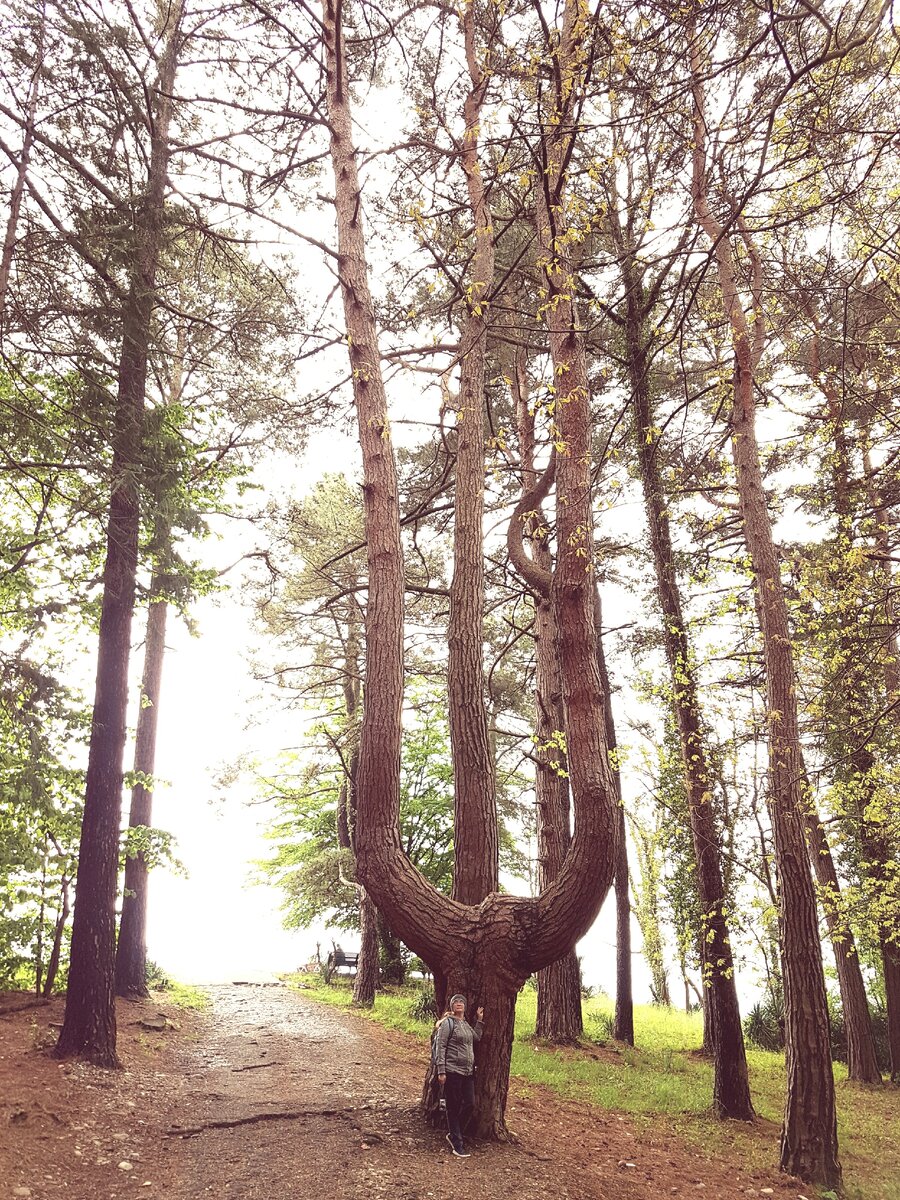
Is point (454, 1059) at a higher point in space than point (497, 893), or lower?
lower

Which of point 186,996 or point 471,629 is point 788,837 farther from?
point 186,996

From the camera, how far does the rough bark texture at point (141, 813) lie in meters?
11.4

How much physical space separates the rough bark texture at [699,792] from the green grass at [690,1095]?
508 millimetres

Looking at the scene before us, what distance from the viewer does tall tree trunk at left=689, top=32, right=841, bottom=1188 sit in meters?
5.91

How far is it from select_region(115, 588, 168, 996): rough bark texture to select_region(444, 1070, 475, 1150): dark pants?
713 centimetres

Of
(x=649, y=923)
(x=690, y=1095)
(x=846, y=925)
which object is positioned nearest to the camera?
(x=690, y=1095)

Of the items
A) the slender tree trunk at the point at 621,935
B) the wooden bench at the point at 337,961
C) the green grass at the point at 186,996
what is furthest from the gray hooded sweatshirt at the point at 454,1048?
the wooden bench at the point at 337,961

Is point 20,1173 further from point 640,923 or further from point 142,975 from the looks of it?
point 640,923

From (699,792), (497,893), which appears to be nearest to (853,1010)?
(699,792)

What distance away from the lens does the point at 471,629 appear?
6.41 meters

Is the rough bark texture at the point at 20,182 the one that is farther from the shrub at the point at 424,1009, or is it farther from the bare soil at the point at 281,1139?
the shrub at the point at 424,1009

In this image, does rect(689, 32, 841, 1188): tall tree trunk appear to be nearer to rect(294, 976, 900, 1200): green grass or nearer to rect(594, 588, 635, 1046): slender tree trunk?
rect(294, 976, 900, 1200): green grass

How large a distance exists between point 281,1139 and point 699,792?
6.03m

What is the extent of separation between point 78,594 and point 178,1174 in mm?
6950
